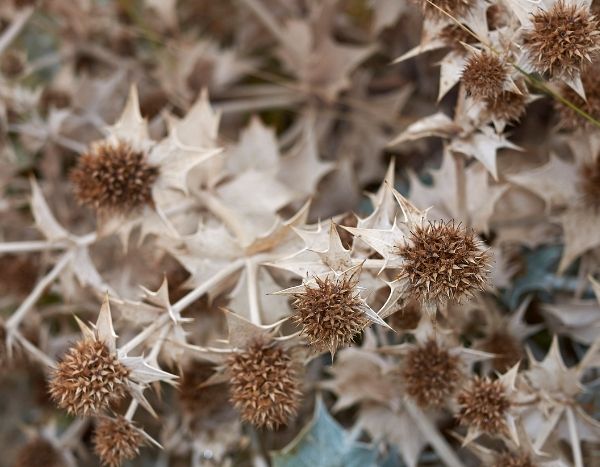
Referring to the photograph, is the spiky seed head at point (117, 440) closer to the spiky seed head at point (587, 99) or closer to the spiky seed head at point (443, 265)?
the spiky seed head at point (443, 265)

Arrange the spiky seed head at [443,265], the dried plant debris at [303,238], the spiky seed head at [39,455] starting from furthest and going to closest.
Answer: the spiky seed head at [39,455], the dried plant debris at [303,238], the spiky seed head at [443,265]

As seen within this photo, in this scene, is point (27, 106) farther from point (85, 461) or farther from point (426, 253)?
point (426, 253)

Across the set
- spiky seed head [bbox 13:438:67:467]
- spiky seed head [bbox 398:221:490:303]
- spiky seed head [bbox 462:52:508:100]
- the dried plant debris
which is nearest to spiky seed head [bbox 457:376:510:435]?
the dried plant debris

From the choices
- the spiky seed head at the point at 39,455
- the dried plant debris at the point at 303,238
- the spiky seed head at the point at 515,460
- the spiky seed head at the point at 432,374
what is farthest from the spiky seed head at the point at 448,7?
the spiky seed head at the point at 39,455

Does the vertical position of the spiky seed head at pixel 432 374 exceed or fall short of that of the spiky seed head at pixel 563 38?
it falls short

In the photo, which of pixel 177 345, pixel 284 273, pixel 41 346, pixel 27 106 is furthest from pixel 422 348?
pixel 27 106

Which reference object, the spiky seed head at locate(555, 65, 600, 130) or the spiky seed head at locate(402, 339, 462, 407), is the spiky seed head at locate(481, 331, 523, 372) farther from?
the spiky seed head at locate(555, 65, 600, 130)
